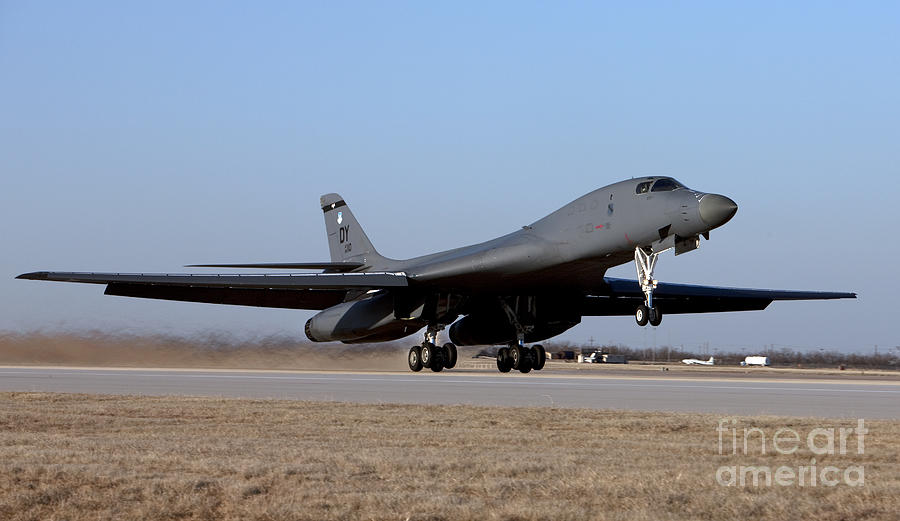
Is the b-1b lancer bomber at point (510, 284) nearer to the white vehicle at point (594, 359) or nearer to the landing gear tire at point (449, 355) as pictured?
the landing gear tire at point (449, 355)

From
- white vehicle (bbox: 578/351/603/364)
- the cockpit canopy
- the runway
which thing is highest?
the cockpit canopy

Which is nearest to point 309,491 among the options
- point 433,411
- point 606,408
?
point 433,411

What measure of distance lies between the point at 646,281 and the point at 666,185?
6.38ft

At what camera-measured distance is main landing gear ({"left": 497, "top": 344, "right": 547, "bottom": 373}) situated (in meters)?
25.9

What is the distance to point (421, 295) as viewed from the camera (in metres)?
25.8

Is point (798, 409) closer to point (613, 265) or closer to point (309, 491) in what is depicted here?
point (613, 265)

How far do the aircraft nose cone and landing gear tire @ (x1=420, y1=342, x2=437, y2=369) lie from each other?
401 inches

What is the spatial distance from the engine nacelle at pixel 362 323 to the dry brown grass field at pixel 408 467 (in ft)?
37.3

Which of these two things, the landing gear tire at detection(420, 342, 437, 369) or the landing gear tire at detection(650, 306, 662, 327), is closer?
the landing gear tire at detection(650, 306, 662, 327)

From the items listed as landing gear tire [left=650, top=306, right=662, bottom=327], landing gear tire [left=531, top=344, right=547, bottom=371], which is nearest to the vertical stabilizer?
landing gear tire [left=531, top=344, right=547, bottom=371]

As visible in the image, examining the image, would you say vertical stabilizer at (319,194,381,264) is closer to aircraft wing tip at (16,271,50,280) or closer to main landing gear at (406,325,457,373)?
main landing gear at (406,325,457,373)

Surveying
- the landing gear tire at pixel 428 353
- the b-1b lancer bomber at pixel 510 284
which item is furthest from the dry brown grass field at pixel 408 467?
the landing gear tire at pixel 428 353

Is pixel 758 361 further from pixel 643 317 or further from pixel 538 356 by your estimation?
pixel 643 317

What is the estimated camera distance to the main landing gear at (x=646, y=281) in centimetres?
1878
